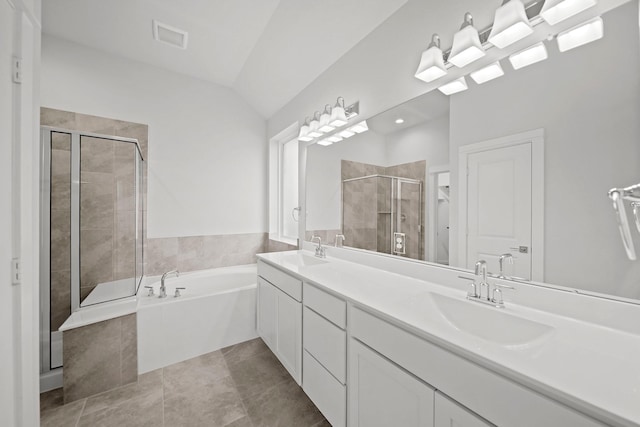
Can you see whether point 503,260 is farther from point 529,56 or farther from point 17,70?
point 17,70

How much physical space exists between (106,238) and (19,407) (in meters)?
1.65

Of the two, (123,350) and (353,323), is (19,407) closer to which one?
(123,350)

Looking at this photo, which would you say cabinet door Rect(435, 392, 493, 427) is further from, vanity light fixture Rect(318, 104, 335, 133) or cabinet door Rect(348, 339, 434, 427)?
vanity light fixture Rect(318, 104, 335, 133)

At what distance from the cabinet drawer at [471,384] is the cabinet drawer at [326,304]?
22cm

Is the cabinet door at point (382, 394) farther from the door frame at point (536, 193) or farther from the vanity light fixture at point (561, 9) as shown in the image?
the vanity light fixture at point (561, 9)

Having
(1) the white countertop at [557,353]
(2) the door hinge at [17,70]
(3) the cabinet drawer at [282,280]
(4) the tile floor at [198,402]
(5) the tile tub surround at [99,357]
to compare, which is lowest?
(4) the tile floor at [198,402]

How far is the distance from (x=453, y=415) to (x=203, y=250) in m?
2.94

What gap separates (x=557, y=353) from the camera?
0.74m

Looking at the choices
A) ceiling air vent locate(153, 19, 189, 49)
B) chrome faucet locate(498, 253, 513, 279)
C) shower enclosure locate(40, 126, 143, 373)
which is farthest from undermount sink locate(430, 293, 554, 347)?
ceiling air vent locate(153, 19, 189, 49)

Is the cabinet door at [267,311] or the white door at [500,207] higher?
the white door at [500,207]

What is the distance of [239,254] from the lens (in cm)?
338

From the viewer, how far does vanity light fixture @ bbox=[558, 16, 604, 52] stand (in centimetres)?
91

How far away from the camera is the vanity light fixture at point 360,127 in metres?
1.95

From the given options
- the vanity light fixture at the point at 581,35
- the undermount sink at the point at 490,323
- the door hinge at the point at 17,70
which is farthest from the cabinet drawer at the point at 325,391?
the door hinge at the point at 17,70
